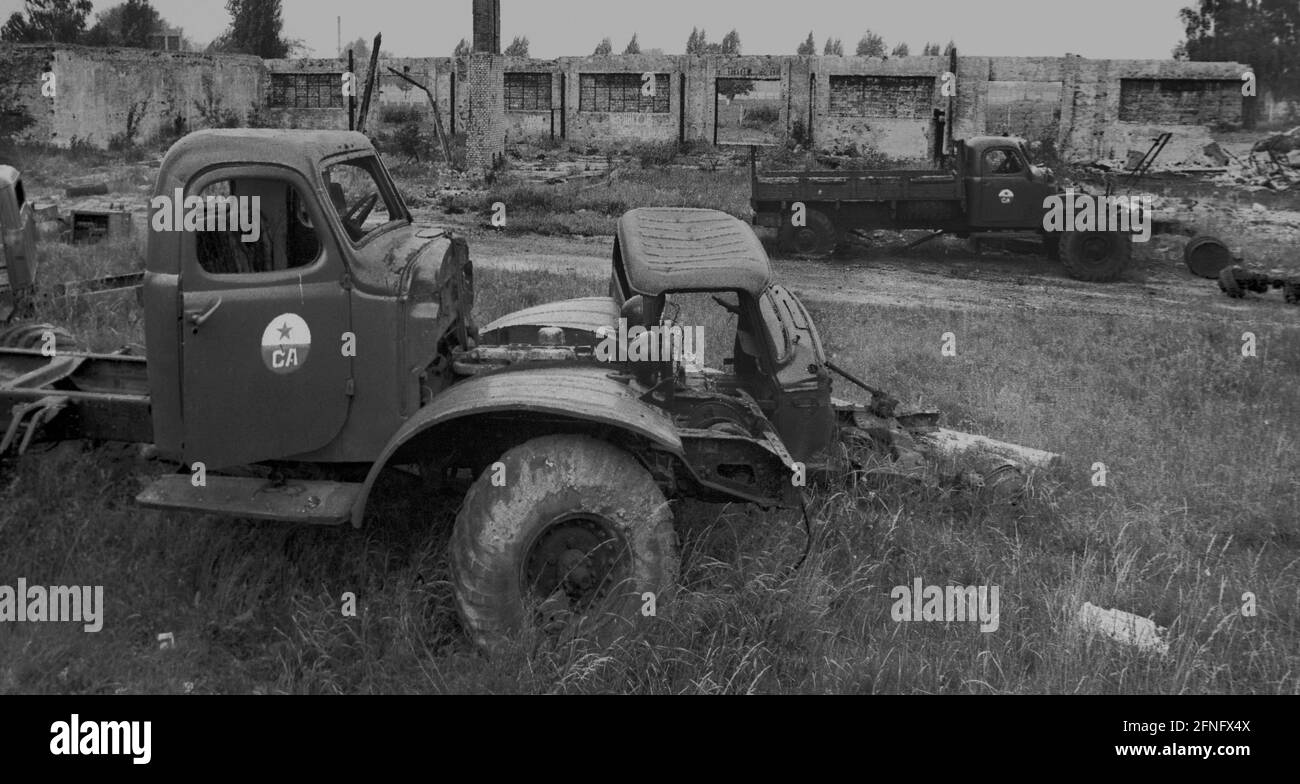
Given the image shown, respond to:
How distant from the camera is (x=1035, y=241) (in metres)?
17.8

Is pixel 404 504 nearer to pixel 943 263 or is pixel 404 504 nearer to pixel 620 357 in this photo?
pixel 620 357

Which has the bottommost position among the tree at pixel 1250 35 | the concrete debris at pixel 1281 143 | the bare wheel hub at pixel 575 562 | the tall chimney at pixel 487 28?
the bare wheel hub at pixel 575 562

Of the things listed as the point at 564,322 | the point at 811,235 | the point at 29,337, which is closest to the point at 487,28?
the point at 811,235

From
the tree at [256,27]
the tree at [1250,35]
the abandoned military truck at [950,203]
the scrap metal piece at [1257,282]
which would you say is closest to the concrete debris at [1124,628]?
the scrap metal piece at [1257,282]

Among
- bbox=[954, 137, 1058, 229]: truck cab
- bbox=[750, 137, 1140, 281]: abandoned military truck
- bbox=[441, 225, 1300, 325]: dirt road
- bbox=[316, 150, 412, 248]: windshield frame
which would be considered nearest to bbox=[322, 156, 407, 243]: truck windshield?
bbox=[316, 150, 412, 248]: windshield frame

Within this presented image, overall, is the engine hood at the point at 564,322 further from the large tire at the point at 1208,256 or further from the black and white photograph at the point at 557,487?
the large tire at the point at 1208,256

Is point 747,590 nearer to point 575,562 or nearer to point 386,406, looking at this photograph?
point 575,562

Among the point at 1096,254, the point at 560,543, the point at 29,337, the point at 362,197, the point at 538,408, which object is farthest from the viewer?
the point at 1096,254

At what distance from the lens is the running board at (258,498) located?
14.2 feet

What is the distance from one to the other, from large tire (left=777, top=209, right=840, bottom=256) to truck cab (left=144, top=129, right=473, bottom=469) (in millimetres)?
12941

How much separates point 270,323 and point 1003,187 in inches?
546

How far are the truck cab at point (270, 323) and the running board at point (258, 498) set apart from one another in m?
0.11

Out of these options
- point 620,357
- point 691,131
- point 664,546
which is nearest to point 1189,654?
point 664,546

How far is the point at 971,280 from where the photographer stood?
16.1m
